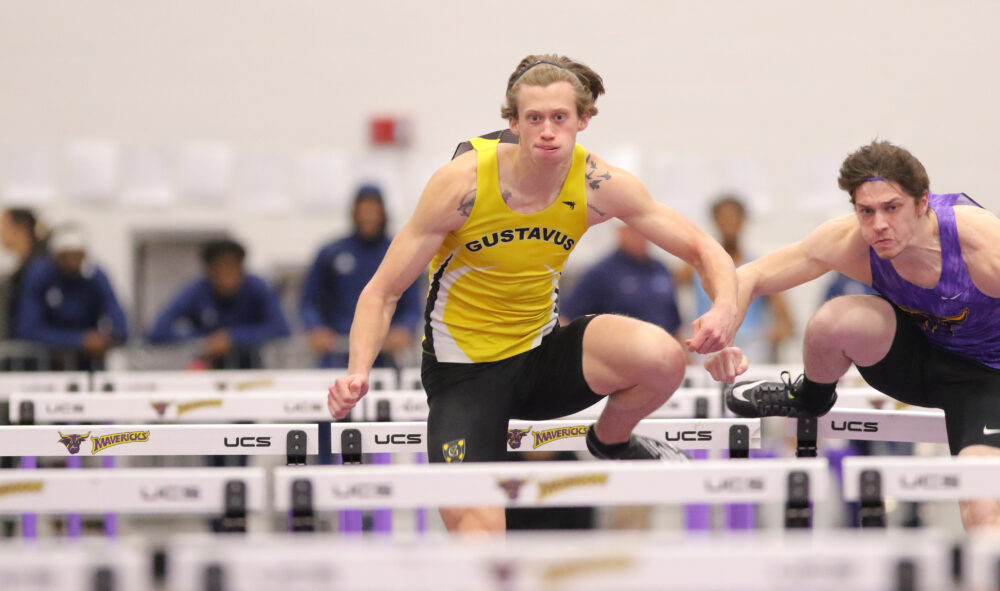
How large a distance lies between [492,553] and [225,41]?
7.63 meters

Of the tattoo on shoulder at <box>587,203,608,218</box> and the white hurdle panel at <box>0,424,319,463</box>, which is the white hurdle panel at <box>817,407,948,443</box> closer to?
the tattoo on shoulder at <box>587,203,608,218</box>

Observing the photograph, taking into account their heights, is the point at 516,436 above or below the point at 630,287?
below

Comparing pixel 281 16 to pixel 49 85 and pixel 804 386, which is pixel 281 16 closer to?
pixel 49 85

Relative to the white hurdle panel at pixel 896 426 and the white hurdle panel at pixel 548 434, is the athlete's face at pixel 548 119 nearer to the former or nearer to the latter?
the white hurdle panel at pixel 548 434

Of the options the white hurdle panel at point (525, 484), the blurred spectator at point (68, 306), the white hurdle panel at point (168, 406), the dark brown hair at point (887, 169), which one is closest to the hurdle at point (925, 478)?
the white hurdle panel at point (525, 484)

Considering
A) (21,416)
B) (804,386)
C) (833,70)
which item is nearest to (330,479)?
(804,386)

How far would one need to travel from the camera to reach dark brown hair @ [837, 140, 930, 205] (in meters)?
3.50

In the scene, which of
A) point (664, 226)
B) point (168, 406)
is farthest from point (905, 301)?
point (168, 406)

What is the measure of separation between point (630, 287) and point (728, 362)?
3.23 meters

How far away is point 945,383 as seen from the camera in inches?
148

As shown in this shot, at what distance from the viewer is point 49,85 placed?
355 inches

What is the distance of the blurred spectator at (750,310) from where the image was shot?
7098 millimetres

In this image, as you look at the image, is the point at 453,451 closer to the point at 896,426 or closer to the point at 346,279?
the point at 896,426

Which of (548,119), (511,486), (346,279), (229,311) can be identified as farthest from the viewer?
(229,311)
